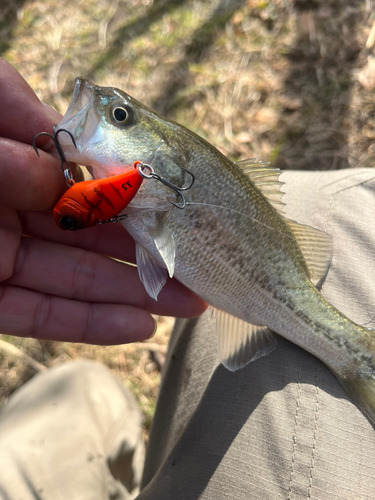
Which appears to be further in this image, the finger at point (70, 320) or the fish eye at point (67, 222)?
the finger at point (70, 320)

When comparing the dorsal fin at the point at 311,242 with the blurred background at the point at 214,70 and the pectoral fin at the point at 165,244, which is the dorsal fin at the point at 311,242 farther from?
the blurred background at the point at 214,70

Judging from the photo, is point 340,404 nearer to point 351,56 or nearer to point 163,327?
point 163,327

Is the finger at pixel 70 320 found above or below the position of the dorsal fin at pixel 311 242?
below

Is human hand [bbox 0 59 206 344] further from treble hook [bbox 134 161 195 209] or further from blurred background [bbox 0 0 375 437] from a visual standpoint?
blurred background [bbox 0 0 375 437]

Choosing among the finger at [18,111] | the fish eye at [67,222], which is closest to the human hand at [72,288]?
the finger at [18,111]

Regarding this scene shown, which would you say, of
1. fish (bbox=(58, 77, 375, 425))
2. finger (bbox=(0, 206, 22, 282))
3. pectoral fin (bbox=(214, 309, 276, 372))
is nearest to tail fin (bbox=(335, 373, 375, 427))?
fish (bbox=(58, 77, 375, 425))

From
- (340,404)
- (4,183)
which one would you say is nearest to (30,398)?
(4,183)

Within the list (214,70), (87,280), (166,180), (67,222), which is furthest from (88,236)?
(214,70)
